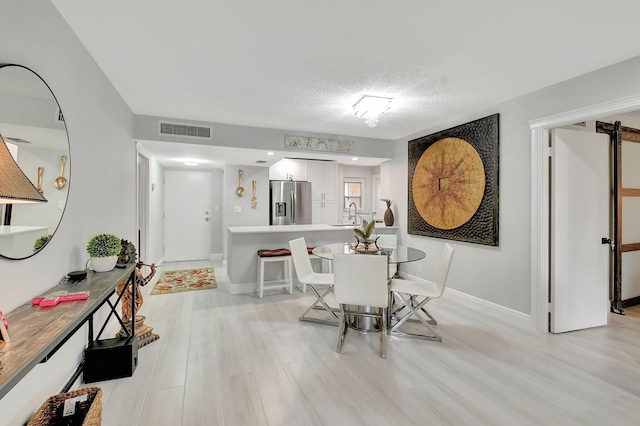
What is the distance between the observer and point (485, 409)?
180 centimetres

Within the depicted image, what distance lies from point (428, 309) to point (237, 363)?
231 centimetres

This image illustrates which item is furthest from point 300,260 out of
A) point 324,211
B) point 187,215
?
point 187,215

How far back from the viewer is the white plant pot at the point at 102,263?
1980 millimetres

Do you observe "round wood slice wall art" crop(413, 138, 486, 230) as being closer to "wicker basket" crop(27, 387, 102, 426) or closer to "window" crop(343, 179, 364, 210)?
"window" crop(343, 179, 364, 210)

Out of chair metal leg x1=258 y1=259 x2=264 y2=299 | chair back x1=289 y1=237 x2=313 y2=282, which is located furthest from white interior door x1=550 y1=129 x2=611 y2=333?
chair metal leg x1=258 y1=259 x2=264 y2=299

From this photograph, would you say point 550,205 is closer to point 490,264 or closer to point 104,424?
point 490,264

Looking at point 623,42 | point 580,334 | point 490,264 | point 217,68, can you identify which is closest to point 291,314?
point 490,264

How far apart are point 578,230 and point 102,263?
4.19 m

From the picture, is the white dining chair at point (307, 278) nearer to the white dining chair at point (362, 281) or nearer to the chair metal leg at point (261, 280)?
the white dining chair at point (362, 281)

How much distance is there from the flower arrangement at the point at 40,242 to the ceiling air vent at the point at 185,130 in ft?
8.24

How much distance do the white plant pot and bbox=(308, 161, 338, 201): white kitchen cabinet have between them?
4499 millimetres

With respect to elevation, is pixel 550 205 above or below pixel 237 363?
above

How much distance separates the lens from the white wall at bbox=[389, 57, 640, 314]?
242cm

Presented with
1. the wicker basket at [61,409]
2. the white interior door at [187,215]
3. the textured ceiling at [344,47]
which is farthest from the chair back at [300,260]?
the white interior door at [187,215]
